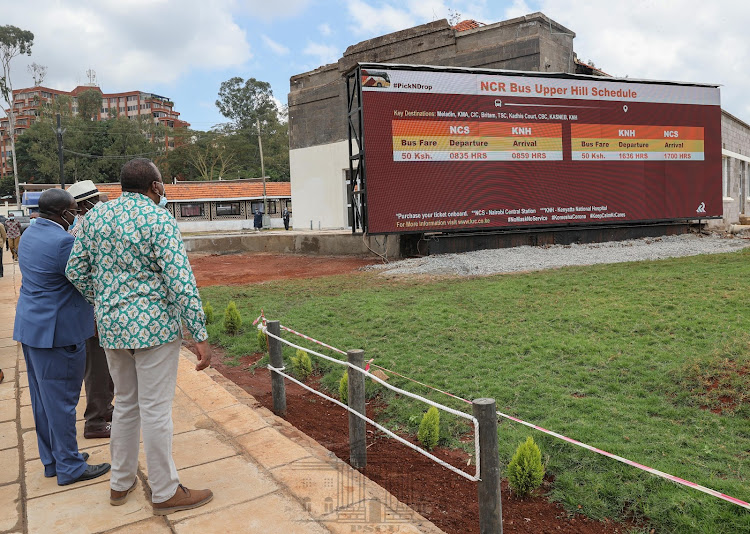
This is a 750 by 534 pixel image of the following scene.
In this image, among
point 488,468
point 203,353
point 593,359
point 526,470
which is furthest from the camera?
point 593,359

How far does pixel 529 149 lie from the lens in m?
14.7

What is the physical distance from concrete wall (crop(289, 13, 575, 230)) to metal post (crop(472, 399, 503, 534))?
18.3 meters

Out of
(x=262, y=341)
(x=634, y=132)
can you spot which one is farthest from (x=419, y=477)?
(x=634, y=132)

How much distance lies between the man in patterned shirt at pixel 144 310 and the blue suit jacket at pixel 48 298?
448 millimetres

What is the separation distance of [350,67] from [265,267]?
9.51 meters

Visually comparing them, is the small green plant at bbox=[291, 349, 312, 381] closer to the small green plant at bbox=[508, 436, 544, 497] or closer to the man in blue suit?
the man in blue suit

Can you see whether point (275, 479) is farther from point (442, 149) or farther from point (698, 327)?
point (442, 149)

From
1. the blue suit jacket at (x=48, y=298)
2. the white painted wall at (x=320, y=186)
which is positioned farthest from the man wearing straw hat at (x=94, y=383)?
the white painted wall at (x=320, y=186)

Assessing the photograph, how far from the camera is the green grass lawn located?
3.51m

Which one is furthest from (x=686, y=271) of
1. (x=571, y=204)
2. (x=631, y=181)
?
(x=631, y=181)

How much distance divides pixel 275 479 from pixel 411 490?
906 millimetres

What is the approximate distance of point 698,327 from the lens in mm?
6355

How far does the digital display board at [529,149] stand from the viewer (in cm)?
1369

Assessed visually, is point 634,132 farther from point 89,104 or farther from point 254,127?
point 89,104
